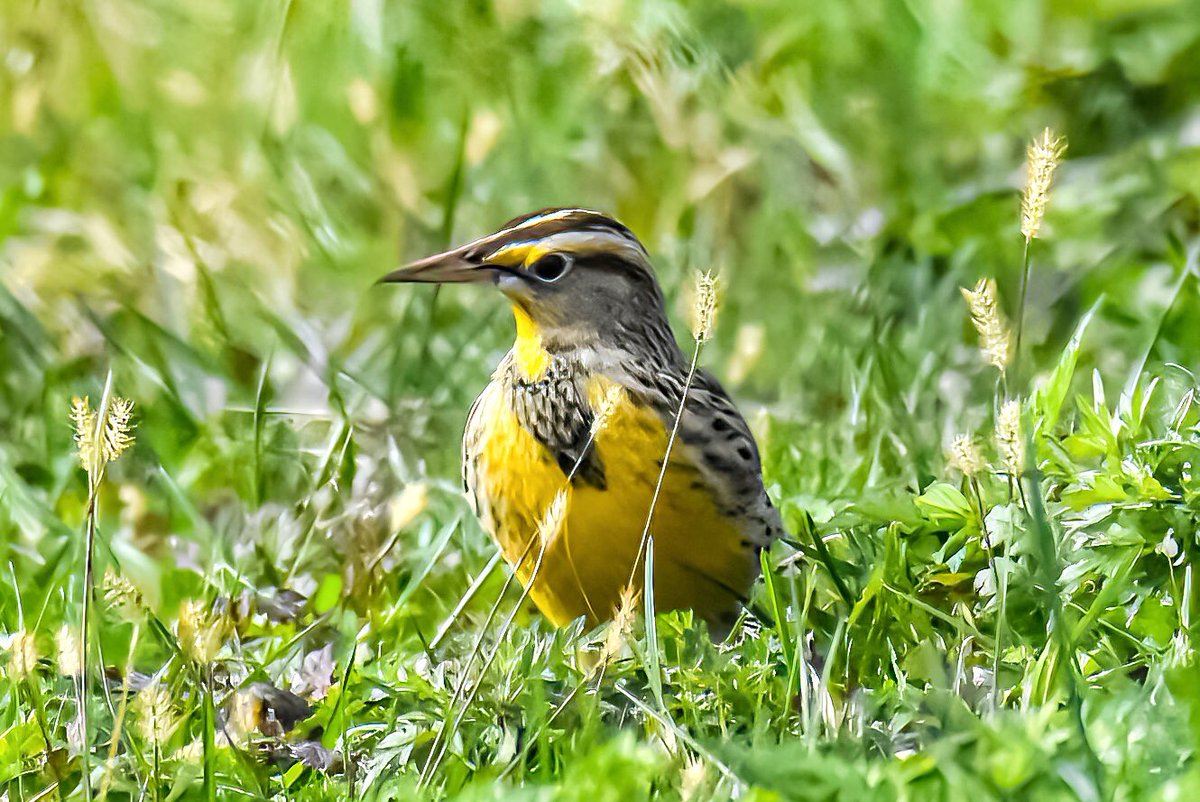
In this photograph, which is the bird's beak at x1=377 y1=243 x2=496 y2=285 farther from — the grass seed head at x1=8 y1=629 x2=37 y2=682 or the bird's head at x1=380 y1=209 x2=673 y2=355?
the grass seed head at x1=8 y1=629 x2=37 y2=682

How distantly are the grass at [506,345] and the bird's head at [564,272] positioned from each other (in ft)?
1.55

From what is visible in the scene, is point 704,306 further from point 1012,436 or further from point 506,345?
point 506,345

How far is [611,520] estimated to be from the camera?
11.5 ft

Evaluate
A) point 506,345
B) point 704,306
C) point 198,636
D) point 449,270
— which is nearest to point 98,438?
point 198,636

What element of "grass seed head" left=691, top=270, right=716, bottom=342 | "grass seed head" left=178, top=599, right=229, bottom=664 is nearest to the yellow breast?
"grass seed head" left=691, top=270, right=716, bottom=342

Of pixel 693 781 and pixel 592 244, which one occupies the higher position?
pixel 592 244

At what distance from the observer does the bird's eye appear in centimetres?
377

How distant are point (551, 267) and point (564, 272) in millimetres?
34

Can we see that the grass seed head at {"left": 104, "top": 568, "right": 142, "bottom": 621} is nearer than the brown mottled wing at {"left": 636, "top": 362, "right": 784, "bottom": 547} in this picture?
Yes

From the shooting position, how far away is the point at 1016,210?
559cm

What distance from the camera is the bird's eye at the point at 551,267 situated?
3766 mm

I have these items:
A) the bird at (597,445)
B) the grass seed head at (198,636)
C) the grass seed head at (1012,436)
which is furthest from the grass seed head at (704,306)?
the grass seed head at (198,636)

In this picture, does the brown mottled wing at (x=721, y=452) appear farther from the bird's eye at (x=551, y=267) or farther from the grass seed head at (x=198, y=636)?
the grass seed head at (x=198, y=636)

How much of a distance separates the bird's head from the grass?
47 centimetres
